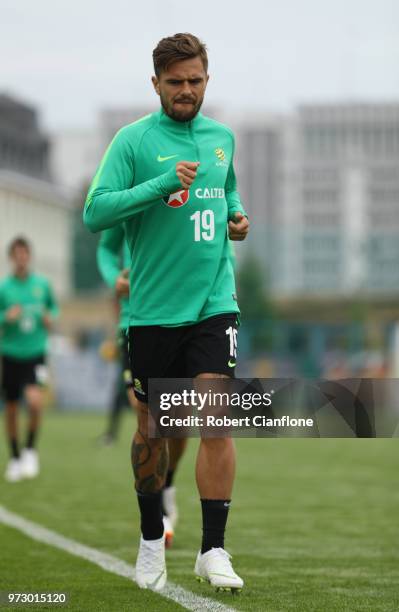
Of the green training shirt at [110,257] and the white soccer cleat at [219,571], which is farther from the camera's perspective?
the green training shirt at [110,257]

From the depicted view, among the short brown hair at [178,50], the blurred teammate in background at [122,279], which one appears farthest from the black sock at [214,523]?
the blurred teammate in background at [122,279]

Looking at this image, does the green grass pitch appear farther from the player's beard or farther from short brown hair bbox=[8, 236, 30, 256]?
short brown hair bbox=[8, 236, 30, 256]

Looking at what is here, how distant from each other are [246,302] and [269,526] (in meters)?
102

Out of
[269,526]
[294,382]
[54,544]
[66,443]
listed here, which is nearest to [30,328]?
[269,526]

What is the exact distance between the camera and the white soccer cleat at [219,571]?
568cm

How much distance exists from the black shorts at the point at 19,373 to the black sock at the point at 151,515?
307 inches

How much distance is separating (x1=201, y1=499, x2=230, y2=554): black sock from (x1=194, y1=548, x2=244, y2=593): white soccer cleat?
0.04 metres

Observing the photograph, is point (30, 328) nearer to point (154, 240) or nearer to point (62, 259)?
Result: point (154, 240)

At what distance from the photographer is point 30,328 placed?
13.8m

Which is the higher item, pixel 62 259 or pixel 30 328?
pixel 30 328

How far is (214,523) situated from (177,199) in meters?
1.31

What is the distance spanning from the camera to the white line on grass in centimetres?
545

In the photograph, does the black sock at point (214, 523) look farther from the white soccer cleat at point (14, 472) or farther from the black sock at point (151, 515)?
the white soccer cleat at point (14, 472)

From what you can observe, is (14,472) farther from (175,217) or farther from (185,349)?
(175,217)
